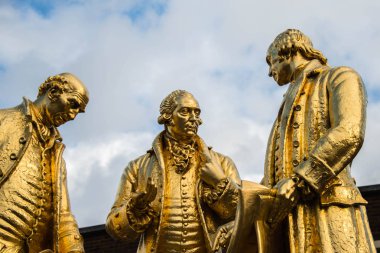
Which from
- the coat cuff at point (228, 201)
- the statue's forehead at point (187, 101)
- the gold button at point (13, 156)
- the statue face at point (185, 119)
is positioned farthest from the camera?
the statue's forehead at point (187, 101)

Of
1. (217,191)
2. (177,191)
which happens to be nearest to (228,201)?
(217,191)

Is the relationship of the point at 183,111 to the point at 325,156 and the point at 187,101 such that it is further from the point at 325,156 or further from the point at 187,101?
the point at 325,156

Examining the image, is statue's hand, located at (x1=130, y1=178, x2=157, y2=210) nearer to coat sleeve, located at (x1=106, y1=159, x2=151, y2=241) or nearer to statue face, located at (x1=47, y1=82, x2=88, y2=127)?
coat sleeve, located at (x1=106, y1=159, x2=151, y2=241)

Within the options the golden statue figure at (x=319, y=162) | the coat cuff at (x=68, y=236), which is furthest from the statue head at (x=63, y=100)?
the golden statue figure at (x=319, y=162)

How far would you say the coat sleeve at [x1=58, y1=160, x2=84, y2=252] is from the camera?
25.4 ft

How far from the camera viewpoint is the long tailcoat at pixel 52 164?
7.64 meters

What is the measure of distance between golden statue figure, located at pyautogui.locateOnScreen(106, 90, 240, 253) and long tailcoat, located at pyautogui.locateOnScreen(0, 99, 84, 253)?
0.77m

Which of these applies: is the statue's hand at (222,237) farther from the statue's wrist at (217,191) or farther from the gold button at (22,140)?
the gold button at (22,140)

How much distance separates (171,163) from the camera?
361 inches

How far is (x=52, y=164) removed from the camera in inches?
314

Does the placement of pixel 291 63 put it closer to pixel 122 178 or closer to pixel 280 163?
pixel 280 163

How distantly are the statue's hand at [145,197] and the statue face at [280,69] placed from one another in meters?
1.75

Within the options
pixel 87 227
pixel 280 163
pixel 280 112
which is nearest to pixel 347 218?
pixel 280 163

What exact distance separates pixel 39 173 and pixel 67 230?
598mm
